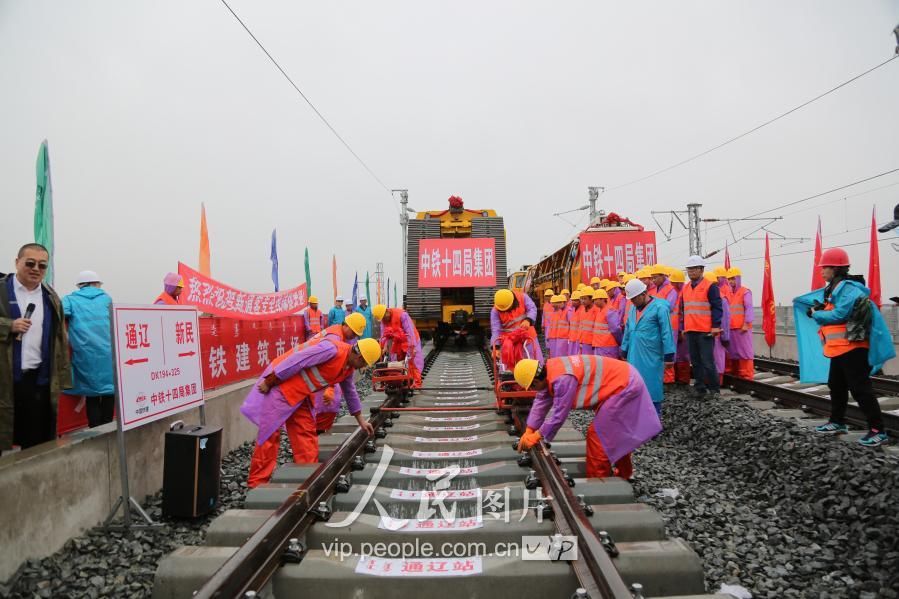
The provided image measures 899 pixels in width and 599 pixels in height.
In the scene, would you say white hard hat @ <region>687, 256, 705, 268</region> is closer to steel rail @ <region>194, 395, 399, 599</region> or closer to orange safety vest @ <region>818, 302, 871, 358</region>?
orange safety vest @ <region>818, 302, 871, 358</region>

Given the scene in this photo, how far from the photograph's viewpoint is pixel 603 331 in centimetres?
841

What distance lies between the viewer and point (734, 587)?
2.70 meters

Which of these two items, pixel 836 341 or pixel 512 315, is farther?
pixel 512 315

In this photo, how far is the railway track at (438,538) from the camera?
8.24 feet

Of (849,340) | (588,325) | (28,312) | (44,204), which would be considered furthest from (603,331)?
(44,204)

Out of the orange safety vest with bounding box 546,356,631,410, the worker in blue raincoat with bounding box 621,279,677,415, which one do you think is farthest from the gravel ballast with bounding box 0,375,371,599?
the worker in blue raincoat with bounding box 621,279,677,415

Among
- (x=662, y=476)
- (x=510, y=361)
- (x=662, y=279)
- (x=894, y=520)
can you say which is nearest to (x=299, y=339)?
(x=510, y=361)

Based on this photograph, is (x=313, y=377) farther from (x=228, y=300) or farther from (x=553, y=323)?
(x=553, y=323)

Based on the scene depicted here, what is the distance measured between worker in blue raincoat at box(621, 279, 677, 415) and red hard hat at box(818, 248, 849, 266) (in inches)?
66.1

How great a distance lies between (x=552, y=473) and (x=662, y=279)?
17.3ft

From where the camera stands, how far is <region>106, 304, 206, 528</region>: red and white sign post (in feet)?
12.1

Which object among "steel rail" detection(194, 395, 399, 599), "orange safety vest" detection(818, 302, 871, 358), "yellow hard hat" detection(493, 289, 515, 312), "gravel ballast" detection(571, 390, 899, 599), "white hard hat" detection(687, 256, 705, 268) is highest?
"white hard hat" detection(687, 256, 705, 268)

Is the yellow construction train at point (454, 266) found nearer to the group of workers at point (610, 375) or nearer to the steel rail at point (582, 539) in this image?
the group of workers at point (610, 375)

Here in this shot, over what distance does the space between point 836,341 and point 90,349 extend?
6.43 meters
